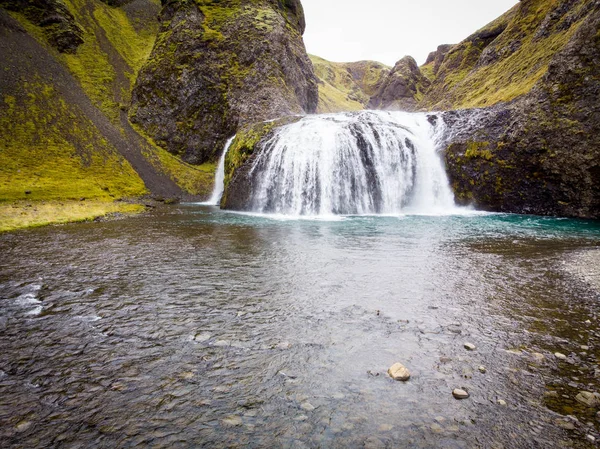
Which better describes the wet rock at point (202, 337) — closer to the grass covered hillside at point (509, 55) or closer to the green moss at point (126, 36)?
the grass covered hillside at point (509, 55)

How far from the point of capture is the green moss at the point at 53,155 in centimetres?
2823

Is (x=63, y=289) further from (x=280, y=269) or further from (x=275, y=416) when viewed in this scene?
(x=275, y=416)

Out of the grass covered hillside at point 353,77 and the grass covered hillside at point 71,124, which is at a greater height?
the grass covered hillside at point 353,77

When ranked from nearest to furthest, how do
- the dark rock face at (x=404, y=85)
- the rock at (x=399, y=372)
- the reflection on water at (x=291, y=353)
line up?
the reflection on water at (x=291, y=353), the rock at (x=399, y=372), the dark rock face at (x=404, y=85)

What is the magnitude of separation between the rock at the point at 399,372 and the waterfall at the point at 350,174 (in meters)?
20.4

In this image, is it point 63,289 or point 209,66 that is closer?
point 63,289

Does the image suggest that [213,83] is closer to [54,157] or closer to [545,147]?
[54,157]

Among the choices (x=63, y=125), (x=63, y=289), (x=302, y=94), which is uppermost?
(x=302, y=94)

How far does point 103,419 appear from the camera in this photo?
2732 mm

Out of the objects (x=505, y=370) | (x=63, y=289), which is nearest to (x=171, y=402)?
(x=505, y=370)

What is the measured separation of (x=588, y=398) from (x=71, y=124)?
162ft

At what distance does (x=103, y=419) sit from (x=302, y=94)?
Answer: 2318 inches

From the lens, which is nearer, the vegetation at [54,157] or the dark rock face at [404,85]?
the vegetation at [54,157]

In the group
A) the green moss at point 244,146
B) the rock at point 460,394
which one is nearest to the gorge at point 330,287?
the rock at point 460,394
